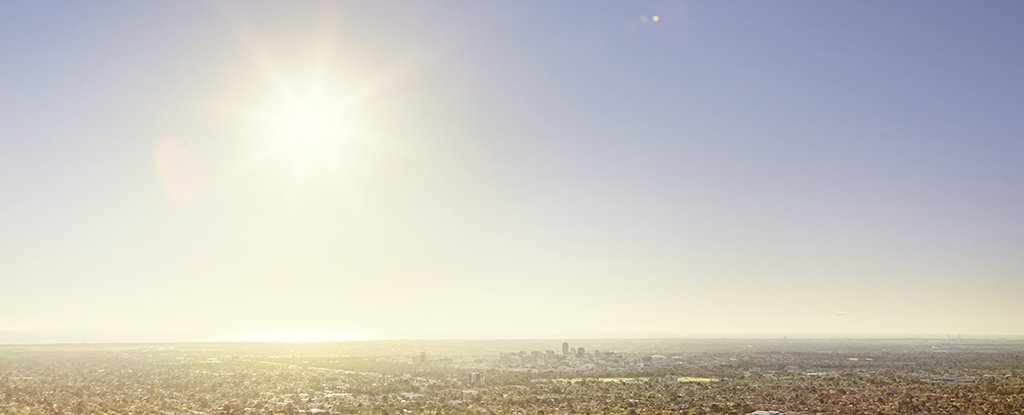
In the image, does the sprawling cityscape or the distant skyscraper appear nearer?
the sprawling cityscape

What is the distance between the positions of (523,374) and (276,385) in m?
29.9

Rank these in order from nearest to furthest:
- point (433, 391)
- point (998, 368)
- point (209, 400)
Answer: point (209, 400)
point (433, 391)
point (998, 368)

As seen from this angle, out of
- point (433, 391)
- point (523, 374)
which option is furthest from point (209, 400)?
point (523, 374)

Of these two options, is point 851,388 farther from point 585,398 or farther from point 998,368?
Answer: point 998,368

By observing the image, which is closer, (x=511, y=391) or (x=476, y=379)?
(x=511, y=391)

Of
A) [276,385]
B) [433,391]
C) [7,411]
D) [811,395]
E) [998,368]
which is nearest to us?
[7,411]

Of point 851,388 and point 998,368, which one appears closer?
point 851,388

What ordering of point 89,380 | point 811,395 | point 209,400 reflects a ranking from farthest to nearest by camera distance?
point 89,380
point 811,395
point 209,400

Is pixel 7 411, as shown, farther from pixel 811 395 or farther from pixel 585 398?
pixel 811 395

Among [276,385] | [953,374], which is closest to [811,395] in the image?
[953,374]

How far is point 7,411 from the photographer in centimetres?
4628

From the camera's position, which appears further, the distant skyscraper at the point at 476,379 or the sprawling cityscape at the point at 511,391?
the distant skyscraper at the point at 476,379

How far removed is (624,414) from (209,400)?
116ft

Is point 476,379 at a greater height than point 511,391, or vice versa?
point 476,379
